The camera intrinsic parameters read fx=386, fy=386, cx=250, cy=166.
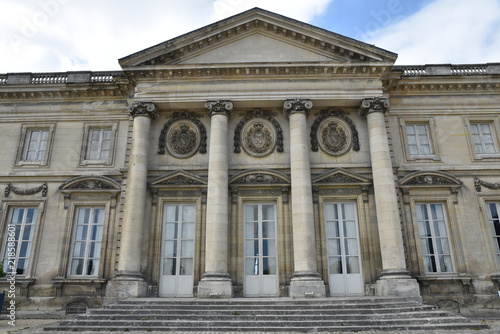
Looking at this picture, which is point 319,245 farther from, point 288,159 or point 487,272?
point 487,272

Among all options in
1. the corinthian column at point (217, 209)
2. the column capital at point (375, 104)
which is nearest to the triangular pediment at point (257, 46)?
the column capital at point (375, 104)

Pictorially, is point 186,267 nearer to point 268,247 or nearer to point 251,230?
point 251,230

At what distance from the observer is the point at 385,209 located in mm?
14133

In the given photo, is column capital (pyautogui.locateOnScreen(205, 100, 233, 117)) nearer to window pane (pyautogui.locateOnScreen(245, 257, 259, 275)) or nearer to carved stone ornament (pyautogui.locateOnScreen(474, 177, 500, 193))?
window pane (pyautogui.locateOnScreen(245, 257, 259, 275))

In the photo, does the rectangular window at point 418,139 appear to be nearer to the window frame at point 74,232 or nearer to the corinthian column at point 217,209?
the corinthian column at point 217,209

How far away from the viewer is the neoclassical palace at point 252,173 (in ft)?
46.9

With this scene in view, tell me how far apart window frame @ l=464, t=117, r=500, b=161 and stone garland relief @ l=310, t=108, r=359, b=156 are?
4846 mm

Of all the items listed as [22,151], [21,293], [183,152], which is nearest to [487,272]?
[183,152]

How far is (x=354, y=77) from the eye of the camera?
15711mm

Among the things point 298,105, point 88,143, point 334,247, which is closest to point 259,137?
point 298,105

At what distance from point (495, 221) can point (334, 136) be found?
23.3 ft

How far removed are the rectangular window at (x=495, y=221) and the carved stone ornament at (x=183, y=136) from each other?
11.7m

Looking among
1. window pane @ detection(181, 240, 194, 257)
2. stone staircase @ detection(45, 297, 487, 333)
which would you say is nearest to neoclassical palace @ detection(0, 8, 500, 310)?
window pane @ detection(181, 240, 194, 257)

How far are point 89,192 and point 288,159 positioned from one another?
813 centimetres
